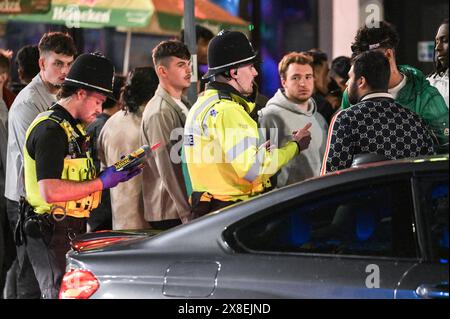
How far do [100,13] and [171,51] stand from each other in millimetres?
6161

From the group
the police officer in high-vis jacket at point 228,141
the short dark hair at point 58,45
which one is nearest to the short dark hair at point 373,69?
the police officer in high-vis jacket at point 228,141

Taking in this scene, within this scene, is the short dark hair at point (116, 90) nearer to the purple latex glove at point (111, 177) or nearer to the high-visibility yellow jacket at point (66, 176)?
the high-visibility yellow jacket at point (66, 176)

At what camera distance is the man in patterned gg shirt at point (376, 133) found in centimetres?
639

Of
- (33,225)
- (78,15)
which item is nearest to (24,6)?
(78,15)

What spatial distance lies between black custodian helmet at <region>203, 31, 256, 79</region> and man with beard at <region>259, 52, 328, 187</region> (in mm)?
1351

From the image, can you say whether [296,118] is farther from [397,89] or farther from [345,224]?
[345,224]

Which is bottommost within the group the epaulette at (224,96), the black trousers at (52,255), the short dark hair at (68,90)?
the black trousers at (52,255)

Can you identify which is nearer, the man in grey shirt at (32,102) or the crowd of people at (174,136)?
the crowd of people at (174,136)

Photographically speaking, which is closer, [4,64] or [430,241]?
[430,241]

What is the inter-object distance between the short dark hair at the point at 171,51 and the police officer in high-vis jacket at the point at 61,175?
4.74 feet

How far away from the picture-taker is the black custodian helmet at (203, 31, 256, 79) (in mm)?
6984

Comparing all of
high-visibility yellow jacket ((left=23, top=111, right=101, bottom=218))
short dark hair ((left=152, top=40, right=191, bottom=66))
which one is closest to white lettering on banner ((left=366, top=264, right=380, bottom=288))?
high-visibility yellow jacket ((left=23, top=111, right=101, bottom=218))

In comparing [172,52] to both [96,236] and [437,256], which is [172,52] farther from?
[437,256]

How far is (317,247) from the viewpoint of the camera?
497 cm
